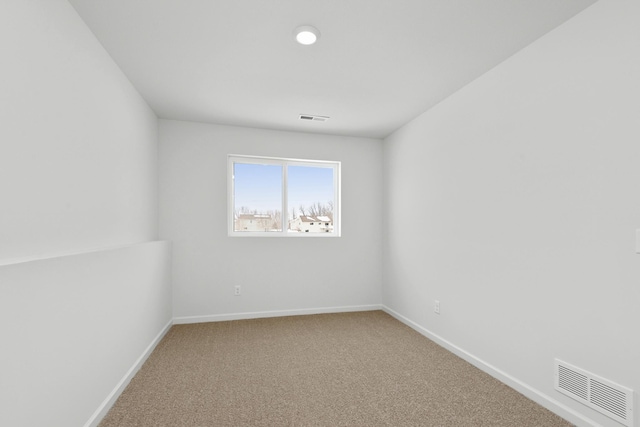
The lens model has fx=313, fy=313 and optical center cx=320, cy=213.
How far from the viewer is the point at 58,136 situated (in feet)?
5.34

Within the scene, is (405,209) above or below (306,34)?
below

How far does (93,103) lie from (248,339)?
7.97 feet

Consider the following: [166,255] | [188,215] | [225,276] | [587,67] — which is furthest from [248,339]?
[587,67]

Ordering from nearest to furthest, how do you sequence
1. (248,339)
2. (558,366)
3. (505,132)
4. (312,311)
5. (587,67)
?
1. (587,67)
2. (558,366)
3. (505,132)
4. (248,339)
5. (312,311)

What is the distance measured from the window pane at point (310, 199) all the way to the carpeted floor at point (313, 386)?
1.45 meters

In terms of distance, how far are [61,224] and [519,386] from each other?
120 inches

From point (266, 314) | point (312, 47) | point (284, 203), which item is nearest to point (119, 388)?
point (266, 314)

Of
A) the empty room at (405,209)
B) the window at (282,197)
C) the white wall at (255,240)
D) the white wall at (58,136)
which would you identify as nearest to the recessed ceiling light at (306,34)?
the empty room at (405,209)

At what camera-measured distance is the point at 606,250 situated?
1688 mm

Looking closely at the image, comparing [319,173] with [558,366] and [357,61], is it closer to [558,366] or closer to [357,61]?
[357,61]

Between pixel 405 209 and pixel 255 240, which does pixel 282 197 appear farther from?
pixel 405 209

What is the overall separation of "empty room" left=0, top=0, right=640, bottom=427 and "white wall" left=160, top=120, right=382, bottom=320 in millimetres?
38

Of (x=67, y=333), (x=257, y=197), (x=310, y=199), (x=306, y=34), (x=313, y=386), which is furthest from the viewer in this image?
(x=310, y=199)

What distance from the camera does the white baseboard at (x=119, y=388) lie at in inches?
70.7
